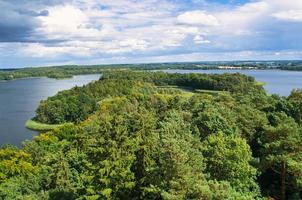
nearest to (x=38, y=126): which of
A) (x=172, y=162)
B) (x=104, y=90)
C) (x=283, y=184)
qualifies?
(x=104, y=90)

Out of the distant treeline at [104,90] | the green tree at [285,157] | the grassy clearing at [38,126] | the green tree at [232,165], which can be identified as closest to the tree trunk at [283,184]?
the green tree at [285,157]

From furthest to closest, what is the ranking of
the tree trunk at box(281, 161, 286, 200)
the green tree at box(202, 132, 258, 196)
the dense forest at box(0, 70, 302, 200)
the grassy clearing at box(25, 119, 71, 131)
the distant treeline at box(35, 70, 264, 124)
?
the distant treeline at box(35, 70, 264, 124), the grassy clearing at box(25, 119, 71, 131), the tree trunk at box(281, 161, 286, 200), the green tree at box(202, 132, 258, 196), the dense forest at box(0, 70, 302, 200)

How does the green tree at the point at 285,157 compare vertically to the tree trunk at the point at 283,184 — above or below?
above

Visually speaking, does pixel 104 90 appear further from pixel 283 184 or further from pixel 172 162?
pixel 172 162

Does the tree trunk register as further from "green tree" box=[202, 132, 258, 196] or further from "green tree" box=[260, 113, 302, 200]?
"green tree" box=[202, 132, 258, 196]

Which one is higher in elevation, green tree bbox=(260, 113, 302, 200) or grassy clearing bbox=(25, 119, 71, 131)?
green tree bbox=(260, 113, 302, 200)

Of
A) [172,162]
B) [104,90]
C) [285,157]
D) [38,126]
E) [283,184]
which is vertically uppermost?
[172,162]

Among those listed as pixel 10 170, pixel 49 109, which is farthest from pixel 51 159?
pixel 49 109

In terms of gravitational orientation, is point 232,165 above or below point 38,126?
above

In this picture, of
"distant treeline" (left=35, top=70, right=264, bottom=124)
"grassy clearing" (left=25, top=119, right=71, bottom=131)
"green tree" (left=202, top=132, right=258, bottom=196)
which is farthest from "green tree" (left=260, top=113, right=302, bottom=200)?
"distant treeline" (left=35, top=70, right=264, bottom=124)

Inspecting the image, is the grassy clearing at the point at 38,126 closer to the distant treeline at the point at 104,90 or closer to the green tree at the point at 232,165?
the distant treeline at the point at 104,90

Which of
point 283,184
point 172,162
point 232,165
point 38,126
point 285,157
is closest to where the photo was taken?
point 172,162
